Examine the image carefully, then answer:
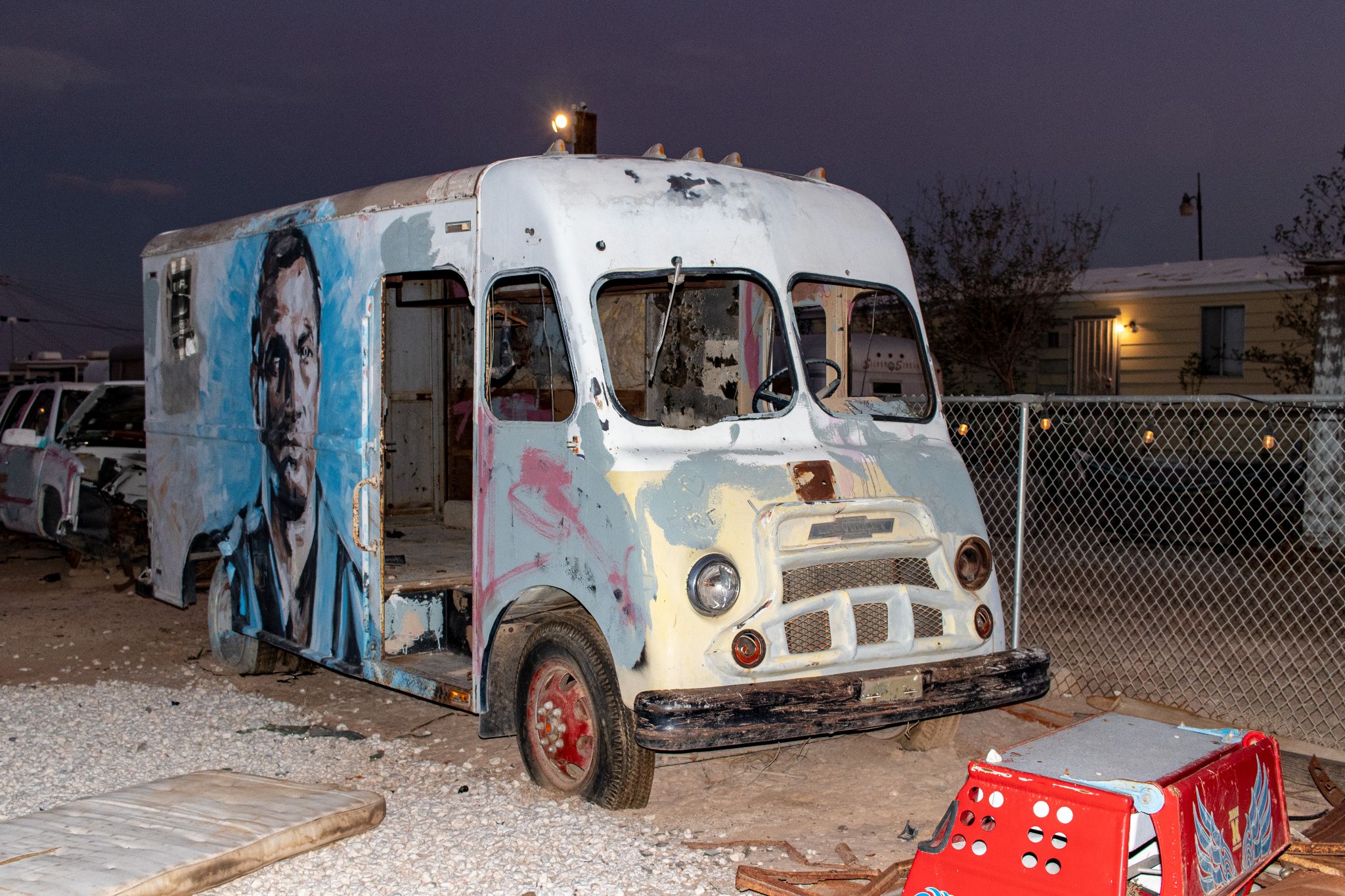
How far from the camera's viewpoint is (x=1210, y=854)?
3.93m

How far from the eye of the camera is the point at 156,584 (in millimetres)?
8789

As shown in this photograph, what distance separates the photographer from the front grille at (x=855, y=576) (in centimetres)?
510

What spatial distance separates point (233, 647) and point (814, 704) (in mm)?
4774

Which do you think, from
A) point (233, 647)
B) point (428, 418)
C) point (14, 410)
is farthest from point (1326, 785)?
point (14, 410)

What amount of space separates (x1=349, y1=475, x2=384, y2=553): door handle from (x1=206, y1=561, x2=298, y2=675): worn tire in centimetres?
202

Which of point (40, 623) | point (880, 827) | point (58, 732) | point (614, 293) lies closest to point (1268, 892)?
point (880, 827)

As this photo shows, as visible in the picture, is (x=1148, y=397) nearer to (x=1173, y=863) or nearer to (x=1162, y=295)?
(x=1173, y=863)

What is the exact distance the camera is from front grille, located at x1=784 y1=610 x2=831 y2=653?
5.04 metres

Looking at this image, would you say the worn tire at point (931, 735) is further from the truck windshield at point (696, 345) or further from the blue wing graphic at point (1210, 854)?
the blue wing graphic at point (1210, 854)

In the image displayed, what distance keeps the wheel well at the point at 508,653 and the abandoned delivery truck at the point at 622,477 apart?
13 mm

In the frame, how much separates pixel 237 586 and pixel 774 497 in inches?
165

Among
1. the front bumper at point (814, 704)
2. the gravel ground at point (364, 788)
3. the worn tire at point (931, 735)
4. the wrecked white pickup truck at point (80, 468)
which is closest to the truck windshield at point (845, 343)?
the front bumper at point (814, 704)

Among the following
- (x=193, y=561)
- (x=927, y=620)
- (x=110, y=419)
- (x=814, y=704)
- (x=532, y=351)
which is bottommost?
(x=814, y=704)

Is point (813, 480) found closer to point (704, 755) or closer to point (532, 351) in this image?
point (704, 755)
